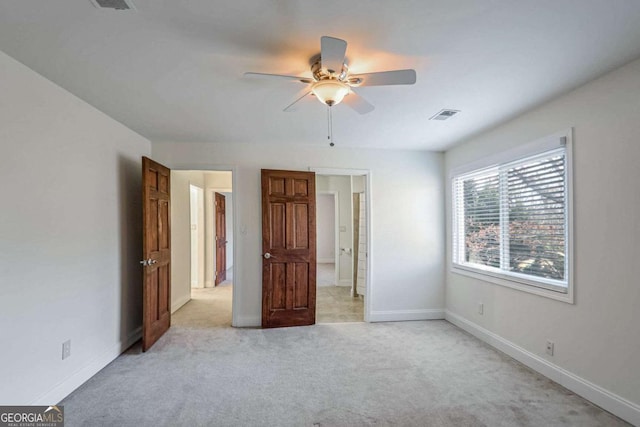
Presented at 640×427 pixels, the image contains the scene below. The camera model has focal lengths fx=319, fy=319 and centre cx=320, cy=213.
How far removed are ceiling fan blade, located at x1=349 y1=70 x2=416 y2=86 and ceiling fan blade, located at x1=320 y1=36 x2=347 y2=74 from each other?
0.62 feet

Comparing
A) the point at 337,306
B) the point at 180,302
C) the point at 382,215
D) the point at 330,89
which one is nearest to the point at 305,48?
the point at 330,89

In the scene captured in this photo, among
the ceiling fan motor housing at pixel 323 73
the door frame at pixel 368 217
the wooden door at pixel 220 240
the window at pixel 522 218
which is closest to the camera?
the ceiling fan motor housing at pixel 323 73

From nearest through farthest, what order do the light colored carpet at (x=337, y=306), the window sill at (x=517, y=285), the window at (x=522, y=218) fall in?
the window sill at (x=517, y=285) → the window at (x=522, y=218) → the light colored carpet at (x=337, y=306)

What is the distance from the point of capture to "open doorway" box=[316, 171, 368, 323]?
15.5 feet

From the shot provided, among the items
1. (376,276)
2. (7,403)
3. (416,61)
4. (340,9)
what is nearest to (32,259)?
(7,403)

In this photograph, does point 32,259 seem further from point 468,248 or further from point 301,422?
point 468,248

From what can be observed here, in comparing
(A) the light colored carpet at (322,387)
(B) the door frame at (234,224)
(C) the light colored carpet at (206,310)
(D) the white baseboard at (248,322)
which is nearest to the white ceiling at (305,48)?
(B) the door frame at (234,224)

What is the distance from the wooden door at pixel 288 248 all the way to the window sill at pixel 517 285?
6.33 feet

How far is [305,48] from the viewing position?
1.90m

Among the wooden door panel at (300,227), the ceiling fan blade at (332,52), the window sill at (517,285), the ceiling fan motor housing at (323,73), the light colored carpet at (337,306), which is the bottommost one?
the light colored carpet at (337,306)

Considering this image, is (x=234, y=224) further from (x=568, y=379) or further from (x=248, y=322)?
(x=568, y=379)

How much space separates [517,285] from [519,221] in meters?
0.63

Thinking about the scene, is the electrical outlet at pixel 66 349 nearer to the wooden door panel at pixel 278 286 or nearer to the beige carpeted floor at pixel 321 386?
the beige carpeted floor at pixel 321 386

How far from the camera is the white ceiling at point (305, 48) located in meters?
1.58
